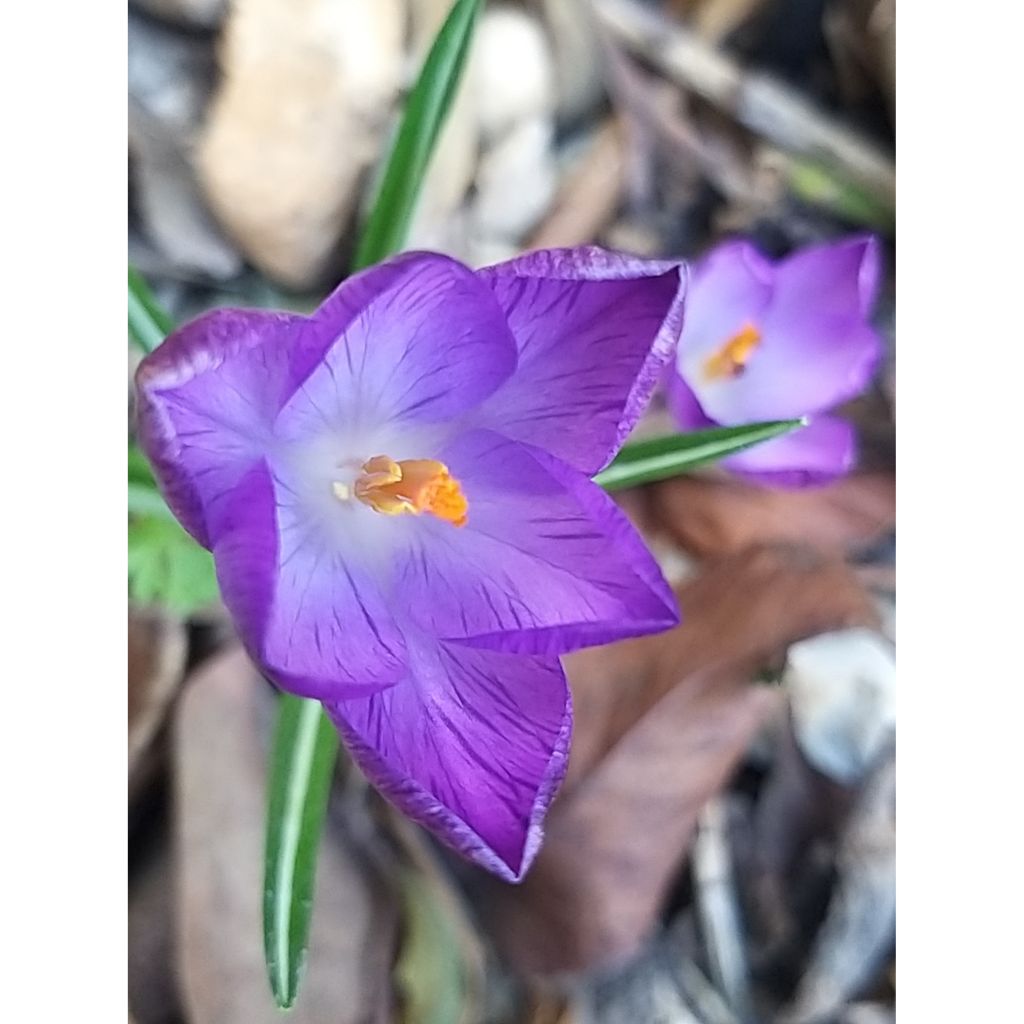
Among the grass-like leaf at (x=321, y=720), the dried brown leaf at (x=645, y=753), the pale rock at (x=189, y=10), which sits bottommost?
the dried brown leaf at (x=645, y=753)

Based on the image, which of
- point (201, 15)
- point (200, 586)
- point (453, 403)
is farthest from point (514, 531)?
point (201, 15)

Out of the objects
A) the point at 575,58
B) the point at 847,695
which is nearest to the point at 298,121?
the point at 575,58

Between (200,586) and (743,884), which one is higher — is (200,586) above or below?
above

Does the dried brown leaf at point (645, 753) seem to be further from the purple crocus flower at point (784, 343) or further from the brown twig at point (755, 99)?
the brown twig at point (755, 99)

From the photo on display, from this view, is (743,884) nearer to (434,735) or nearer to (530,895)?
(530,895)

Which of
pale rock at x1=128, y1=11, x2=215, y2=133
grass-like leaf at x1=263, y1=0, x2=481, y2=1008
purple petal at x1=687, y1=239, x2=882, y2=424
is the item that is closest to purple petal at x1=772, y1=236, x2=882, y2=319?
purple petal at x1=687, y1=239, x2=882, y2=424

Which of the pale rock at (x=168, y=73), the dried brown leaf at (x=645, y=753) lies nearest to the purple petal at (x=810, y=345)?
the dried brown leaf at (x=645, y=753)
